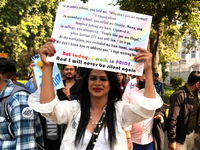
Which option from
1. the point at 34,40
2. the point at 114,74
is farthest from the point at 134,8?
the point at 34,40

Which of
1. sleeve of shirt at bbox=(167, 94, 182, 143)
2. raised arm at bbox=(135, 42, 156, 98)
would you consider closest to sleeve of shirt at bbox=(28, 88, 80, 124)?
raised arm at bbox=(135, 42, 156, 98)

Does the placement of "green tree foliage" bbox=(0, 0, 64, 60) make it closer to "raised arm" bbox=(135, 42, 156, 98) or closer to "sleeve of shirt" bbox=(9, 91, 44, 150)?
"sleeve of shirt" bbox=(9, 91, 44, 150)

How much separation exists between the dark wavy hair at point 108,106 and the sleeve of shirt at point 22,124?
483mm

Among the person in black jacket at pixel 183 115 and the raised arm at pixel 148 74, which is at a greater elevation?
the raised arm at pixel 148 74

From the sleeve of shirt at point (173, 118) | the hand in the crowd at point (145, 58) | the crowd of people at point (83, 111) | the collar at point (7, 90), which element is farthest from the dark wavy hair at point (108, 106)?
the sleeve of shirt at point (173, 118)

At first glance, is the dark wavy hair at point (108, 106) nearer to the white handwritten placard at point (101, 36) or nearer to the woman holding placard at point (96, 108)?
the woman holding placard at point (96, 108)

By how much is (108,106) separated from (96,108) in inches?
5.3

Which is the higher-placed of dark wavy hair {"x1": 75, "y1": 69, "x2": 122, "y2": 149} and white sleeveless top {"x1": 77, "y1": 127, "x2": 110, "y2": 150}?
dark wavy hair {"x1": 75, "y1": 69, "x2": 122, "y2": 149}

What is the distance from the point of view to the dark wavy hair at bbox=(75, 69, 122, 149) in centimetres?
181

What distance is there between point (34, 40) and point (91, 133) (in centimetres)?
1870

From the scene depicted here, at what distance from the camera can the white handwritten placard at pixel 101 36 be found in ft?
5.87

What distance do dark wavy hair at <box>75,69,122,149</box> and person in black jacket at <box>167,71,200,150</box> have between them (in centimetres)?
160

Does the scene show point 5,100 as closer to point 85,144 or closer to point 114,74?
point 85,144

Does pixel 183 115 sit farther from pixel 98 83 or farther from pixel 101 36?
pixel 101 36
